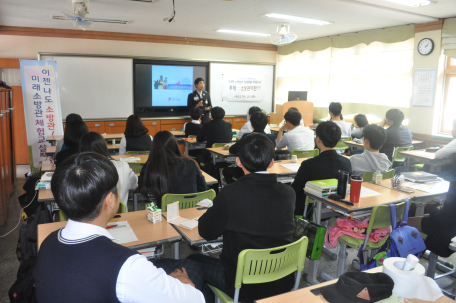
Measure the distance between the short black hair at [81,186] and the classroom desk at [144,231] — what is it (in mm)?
784

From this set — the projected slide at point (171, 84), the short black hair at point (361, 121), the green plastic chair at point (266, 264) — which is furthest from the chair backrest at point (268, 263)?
the projected slide at point (171, 84)

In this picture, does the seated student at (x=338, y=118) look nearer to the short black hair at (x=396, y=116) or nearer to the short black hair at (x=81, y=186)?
the short black hair at (x=396, y=116)

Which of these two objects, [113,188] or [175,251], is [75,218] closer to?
[113,188]

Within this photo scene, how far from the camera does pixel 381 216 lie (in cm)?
244

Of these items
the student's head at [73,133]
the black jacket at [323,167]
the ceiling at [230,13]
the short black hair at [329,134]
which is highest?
the ceiling at [230,13]

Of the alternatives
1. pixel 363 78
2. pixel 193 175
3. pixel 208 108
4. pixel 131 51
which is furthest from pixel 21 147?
pixel 363 78

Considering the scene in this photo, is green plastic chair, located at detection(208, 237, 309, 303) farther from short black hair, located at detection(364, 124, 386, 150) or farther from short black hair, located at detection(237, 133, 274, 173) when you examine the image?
short black hair, located at detection(364, 124, 386, 150)

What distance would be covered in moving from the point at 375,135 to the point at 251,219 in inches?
85.4

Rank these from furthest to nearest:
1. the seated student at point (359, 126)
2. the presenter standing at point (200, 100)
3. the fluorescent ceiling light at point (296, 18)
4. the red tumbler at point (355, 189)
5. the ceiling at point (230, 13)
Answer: the presenter standing at point (200, 100) < the seated student at point (359, 126) < the fluorescent ceiling light at point (296, 18) < the ceiling at point (230, 13) < the red tumbler at point (355, 189)

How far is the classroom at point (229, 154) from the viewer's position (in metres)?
1.20

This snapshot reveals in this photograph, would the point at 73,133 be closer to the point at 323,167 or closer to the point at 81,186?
the point at 323,167

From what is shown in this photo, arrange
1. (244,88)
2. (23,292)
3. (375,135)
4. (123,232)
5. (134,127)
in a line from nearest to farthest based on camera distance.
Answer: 1. (23,292)
2. (123,232)
3. (375,135)
4. (134,127)
5. (244,88)

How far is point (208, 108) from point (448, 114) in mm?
4608

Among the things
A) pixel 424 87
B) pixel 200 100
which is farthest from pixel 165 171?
pixel 424 87
